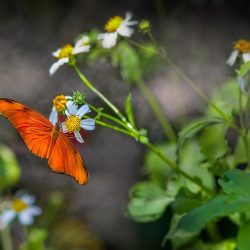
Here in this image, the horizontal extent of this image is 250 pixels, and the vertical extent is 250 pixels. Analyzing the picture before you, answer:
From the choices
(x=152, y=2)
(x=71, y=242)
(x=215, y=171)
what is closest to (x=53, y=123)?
(x=215, y=171)

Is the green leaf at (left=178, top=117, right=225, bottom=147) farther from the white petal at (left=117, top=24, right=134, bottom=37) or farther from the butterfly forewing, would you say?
the butterfly forewing

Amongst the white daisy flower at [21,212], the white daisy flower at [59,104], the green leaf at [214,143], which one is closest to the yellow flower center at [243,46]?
the green leaf at [214,143]

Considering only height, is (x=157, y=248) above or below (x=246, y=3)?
below

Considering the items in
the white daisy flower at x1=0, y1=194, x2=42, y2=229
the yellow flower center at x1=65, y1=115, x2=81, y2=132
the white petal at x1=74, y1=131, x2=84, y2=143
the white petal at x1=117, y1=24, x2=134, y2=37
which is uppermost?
the white petal at x1=117, y1=24, x2=134, y2=37

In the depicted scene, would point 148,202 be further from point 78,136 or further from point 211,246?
point 78,136

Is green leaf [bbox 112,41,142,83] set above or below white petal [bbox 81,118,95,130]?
above

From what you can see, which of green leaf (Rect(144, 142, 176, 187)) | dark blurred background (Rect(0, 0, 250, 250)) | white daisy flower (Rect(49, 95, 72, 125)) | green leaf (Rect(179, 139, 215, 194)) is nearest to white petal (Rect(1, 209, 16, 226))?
dark blurred background (Rect(0, 0, 250, 250))

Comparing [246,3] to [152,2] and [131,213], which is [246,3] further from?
[131,213]
